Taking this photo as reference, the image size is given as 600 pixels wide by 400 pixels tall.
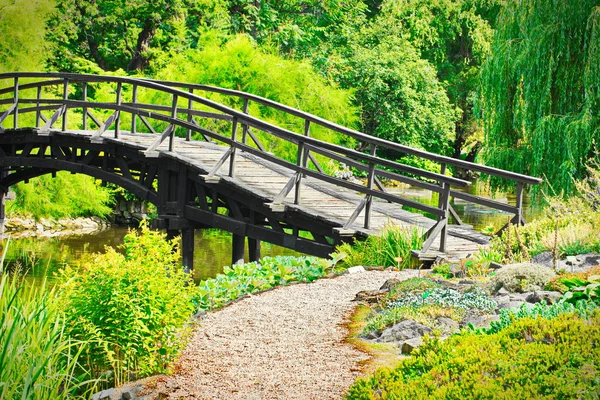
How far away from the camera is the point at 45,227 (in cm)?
2533

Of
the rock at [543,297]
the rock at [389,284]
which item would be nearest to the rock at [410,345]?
the rock at [543,297]

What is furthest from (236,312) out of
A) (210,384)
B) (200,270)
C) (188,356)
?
(200,270)

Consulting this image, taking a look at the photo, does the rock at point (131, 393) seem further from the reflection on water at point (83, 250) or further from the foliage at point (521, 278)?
the reflection on water at point (83, 250)

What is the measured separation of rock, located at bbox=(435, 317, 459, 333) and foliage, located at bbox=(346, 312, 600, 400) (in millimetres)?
902

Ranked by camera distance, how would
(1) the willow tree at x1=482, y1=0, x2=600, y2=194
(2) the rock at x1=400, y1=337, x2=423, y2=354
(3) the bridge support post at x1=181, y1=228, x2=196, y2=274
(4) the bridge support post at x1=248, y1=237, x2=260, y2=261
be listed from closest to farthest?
1. (2) the rock at x1=400, y1=337, x2=423, y2=354
2. (3) the bridge support post at x1=181, y1=228, x2=196, y2=274
3. (4) the bridge support post at x1=248, y1=237, x2=260, y2=261
4. (1) the willow tree at x1=482, y1=0, x2=600, y2=194

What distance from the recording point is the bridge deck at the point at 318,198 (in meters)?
11.6

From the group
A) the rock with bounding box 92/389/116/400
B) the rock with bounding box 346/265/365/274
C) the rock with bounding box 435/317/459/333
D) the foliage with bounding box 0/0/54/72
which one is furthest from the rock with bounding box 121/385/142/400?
the foliage with bounding box 0/0/54/72

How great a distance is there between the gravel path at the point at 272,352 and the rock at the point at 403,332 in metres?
0.34

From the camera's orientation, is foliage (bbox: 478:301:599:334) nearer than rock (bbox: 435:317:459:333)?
Yes

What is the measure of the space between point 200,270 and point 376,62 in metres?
16.2

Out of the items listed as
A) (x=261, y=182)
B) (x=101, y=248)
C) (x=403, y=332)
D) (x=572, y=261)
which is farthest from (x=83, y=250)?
(x=403, y=332)

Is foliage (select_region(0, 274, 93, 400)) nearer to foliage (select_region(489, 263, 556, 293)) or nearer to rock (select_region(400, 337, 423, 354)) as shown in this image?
rock (select_region(400, 337, 423, 354))

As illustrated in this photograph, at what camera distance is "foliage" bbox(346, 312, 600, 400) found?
4594mm

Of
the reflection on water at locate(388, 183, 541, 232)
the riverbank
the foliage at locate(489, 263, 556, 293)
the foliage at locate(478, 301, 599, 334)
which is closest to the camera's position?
the foliage at locate(478, 301, 599, 334)
